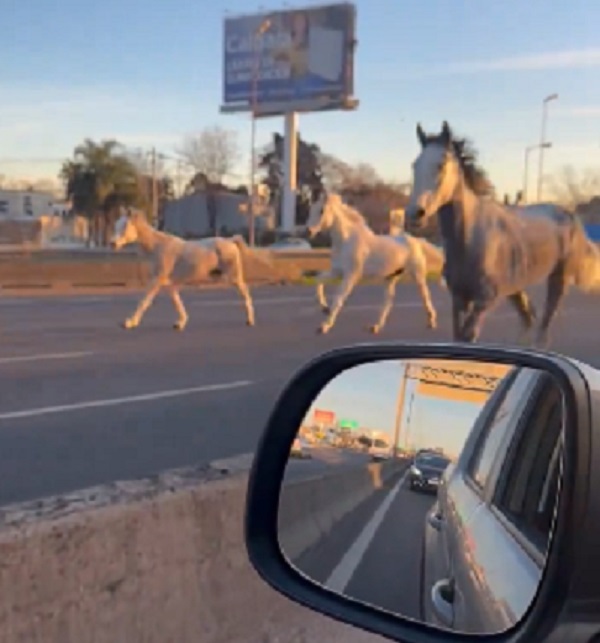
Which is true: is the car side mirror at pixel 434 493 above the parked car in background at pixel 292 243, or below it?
above

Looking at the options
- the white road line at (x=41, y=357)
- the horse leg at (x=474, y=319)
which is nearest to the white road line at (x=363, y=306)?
the white road line at (x=41, y=357)

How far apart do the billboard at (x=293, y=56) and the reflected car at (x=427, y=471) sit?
2790 inches

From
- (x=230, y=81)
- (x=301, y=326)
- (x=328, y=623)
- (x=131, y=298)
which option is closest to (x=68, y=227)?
(x=230, y=81)

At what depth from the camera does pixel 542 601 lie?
5.63ft

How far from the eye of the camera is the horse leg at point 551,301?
A: 11.8 m

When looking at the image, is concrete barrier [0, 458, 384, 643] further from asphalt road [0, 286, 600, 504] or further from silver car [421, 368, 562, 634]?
asphalt road [0, 286, 600, 504]

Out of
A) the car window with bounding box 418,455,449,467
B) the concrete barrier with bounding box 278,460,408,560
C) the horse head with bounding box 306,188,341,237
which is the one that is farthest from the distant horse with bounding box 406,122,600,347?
the car window with bounding box 418,455,449,467

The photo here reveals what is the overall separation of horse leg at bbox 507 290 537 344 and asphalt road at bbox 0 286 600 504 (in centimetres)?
263

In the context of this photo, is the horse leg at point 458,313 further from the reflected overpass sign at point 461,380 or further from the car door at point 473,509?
the reflected overpass sign at point 461,380

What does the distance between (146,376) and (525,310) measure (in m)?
4.24

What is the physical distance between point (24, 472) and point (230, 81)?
234 feet

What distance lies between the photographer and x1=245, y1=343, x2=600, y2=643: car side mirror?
172cm

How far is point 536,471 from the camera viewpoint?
6.71 ft

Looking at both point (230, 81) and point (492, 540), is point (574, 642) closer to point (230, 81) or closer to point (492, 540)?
point (492, 540)
